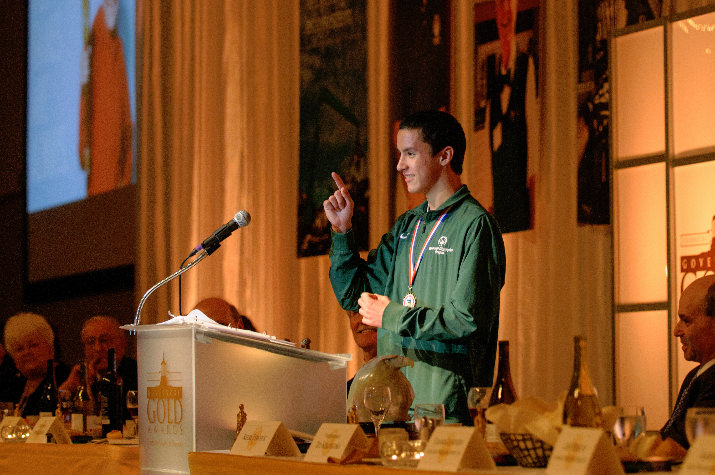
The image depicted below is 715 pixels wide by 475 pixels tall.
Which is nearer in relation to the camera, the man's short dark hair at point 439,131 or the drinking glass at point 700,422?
the drinking glass at point 700,422

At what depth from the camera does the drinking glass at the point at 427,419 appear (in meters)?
1.55

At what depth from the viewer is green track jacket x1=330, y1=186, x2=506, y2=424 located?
2084mm

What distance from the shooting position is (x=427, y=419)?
5.18ft


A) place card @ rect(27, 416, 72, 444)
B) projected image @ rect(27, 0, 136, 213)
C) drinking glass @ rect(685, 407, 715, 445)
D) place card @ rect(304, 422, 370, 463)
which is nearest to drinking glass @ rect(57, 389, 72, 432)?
place card @ rect(27, 416, 72, 444)

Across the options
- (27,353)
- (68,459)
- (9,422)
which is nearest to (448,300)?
(68,459)

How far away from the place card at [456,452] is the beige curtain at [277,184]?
2.44 m

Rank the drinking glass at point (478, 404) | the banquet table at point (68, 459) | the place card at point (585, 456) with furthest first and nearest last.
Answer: the banquet table at point (68, 459) → the drinking glass at point (478, 404) → the place card at point (585, 456)

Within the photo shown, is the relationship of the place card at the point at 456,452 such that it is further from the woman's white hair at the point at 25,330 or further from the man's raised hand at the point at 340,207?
the woman's white hair at the point at 25,330

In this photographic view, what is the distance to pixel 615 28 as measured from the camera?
11.9ft

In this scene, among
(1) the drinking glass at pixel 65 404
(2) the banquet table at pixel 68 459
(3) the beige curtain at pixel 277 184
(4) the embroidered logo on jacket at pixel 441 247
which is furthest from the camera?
(3) the beige curtain at pixel 277 184

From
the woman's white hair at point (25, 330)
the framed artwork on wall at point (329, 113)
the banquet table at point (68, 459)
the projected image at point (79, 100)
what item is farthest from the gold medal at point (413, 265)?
the projected image at point (79, 100)

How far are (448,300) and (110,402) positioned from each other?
1.29 meters

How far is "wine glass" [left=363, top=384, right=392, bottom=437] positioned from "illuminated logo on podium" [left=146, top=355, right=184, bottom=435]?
0.40 m

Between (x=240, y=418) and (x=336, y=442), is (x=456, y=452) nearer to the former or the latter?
(x=336, y=442)
